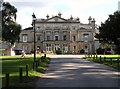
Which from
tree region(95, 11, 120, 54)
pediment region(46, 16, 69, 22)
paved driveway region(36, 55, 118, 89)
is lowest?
paved driveway region(36, 55, 118, 89)

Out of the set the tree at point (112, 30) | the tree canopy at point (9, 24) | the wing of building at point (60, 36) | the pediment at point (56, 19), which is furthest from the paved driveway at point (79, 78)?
the pediment at point (56, 19)

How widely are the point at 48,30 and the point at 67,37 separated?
22.5ft

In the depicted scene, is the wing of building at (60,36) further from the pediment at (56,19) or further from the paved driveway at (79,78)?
the paved driveway at (79,78)

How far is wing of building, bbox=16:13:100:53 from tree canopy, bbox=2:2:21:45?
→ 135ft

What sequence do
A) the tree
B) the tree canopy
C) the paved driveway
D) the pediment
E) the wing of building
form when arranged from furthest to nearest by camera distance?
the pediment → the wing of building → the tree canopy → the tree → the paved driveway

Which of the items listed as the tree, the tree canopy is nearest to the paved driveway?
the tree

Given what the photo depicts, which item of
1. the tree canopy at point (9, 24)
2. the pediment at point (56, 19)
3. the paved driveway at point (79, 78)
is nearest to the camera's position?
the paved driveway at point (79, 78)

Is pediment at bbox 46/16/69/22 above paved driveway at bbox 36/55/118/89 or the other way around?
above

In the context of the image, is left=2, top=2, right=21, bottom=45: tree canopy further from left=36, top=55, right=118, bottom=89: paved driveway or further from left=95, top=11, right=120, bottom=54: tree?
left=36, top=55, right=118, bottom=89: paved driveway

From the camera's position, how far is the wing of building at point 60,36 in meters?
119

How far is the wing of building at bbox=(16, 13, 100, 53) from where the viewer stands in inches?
4692

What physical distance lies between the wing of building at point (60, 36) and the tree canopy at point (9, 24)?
135ft

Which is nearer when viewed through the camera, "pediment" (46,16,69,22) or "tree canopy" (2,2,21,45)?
"tree canopy" (2,2,21,45)

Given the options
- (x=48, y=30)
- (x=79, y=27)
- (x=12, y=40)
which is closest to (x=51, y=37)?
(x=48, y=30)
